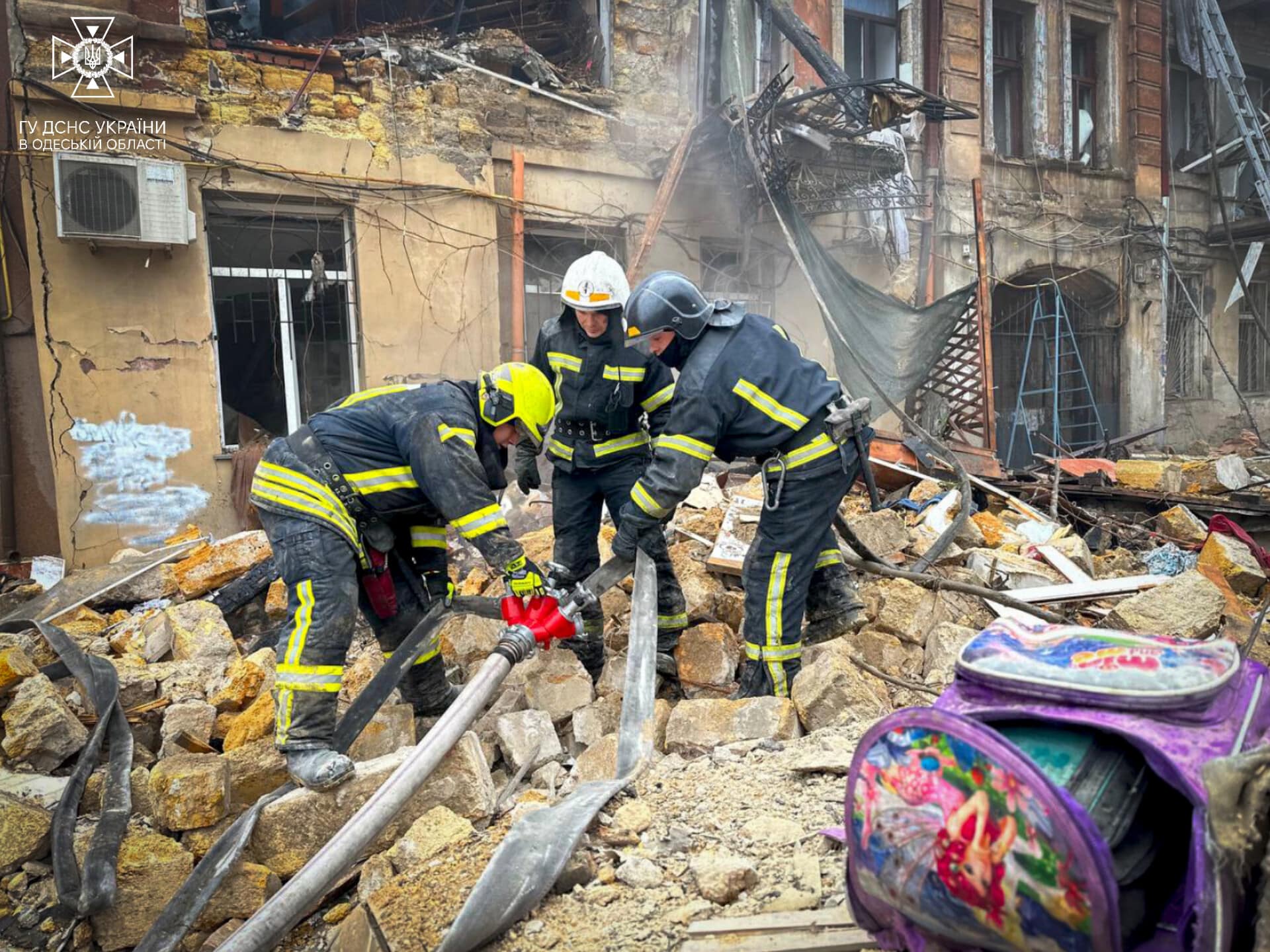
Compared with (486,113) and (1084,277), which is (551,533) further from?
(1084,277)

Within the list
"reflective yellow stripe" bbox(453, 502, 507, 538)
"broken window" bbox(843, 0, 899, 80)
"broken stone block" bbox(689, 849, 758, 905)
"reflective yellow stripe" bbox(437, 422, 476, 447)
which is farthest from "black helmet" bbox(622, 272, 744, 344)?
"broken window" bbox(843, 0, 899, 80)

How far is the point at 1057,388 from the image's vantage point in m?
12.2

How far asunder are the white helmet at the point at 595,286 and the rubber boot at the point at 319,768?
2.20m

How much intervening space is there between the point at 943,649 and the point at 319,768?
2844 millimetres

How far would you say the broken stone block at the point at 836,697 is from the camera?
329 cm

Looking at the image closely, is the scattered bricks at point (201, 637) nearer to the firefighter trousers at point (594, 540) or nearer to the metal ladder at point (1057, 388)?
the firefighter trousers at point (594, 540)

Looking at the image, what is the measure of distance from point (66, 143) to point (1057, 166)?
11.5 m

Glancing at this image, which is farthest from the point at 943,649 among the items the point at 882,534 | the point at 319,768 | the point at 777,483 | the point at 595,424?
the point at 319,768

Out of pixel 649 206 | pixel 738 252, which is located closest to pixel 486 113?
pixel 649 206

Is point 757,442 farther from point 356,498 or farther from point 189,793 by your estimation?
point 189,793

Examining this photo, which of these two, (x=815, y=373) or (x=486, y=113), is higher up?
(x=486, y=113)

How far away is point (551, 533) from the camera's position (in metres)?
5.99

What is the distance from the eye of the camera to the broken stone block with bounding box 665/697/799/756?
Result: 3.25m

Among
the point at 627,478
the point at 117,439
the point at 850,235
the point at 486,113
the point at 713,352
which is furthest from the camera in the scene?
the point at 850,235
